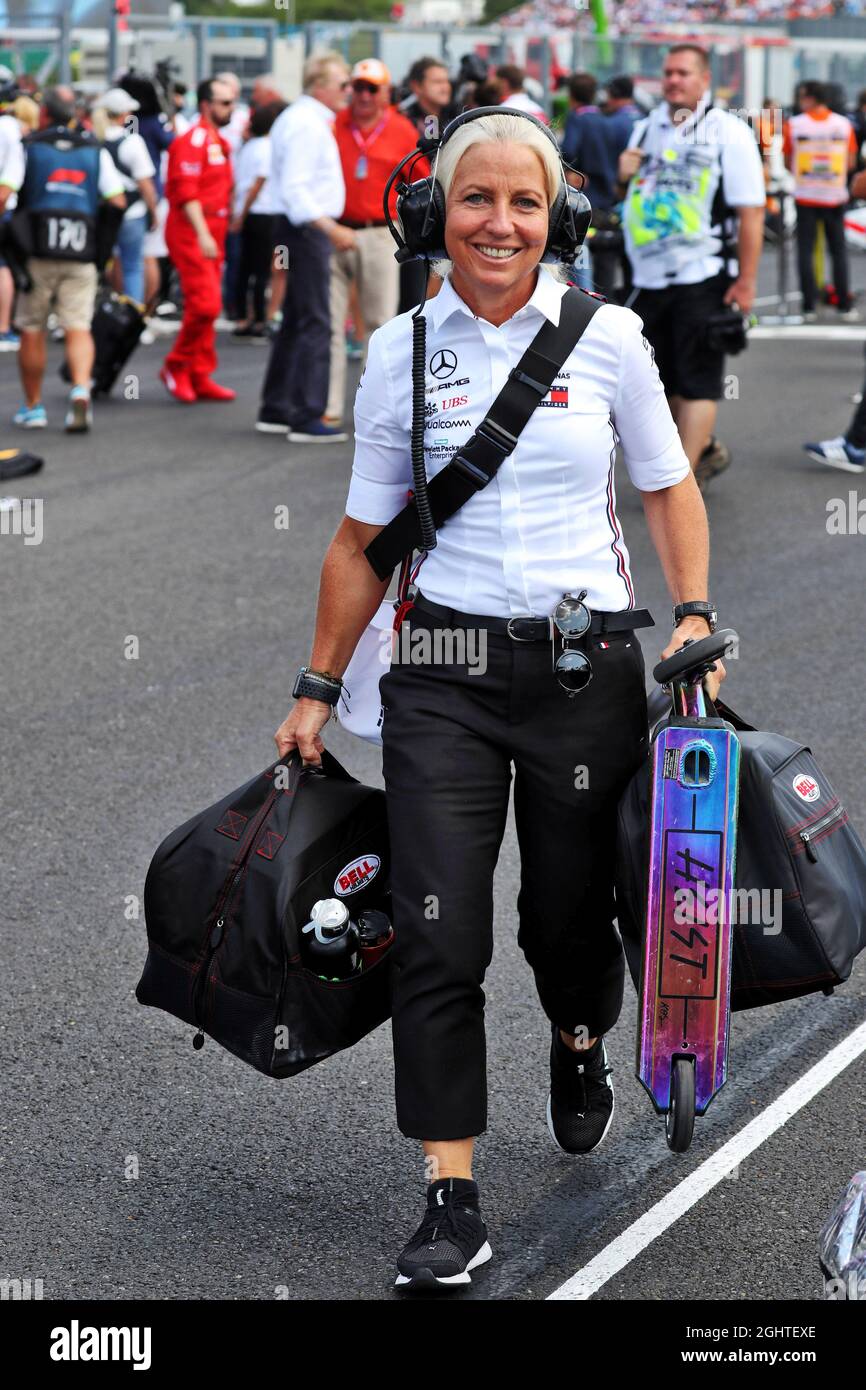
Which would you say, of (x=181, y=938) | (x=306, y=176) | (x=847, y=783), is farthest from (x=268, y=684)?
(x=306, y=176)

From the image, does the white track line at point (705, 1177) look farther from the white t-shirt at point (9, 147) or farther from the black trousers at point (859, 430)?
the white t-shirt at point (9, 147)

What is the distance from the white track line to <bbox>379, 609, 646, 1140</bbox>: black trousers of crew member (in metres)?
0.35

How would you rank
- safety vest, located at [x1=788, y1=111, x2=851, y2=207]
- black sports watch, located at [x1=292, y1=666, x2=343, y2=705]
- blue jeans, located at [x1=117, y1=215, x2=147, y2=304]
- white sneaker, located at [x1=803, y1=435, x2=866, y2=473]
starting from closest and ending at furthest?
black sports watch, located at [x1=292, y1=666, x2=343, y2=705] < white sneaker, located at [x1=803, y1=435, x2=866, y2=473] < blue jeans, located at [x1=117, y1=215, x2=147, y2=304] < safety vest, located at [x1=788, y1=111, x2=851, y2=207]

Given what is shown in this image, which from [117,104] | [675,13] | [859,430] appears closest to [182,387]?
[117,104]

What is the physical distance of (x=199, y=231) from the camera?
13.1 meters

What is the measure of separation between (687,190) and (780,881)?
6390 mm

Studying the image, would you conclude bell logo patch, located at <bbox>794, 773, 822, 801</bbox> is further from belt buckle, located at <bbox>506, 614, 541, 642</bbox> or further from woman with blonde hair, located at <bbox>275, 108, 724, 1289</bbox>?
belt buckle, located at <bbox>506, 614, 541, 642</bbox>

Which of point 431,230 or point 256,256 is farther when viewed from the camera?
point 256,256

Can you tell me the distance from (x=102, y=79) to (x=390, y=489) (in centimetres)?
2719

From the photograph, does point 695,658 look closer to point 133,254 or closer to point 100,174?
point 100,174

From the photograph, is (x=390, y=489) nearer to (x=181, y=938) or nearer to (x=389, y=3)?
(x=181, y=938)

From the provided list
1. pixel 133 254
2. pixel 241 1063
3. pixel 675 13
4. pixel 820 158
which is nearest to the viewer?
pixel 241 1063

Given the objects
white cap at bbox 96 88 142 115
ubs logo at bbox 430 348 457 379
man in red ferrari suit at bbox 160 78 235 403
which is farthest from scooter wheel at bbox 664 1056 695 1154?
white cap at bbox 96 88 142 115

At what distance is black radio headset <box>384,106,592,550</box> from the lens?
334 cm
